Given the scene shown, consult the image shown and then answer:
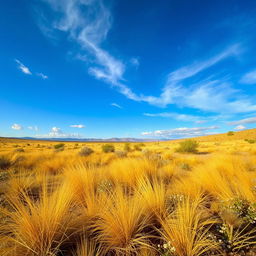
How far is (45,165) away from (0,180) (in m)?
1.60

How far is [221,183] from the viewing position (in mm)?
2406

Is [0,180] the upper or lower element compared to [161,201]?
lower

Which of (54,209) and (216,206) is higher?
(54,209)

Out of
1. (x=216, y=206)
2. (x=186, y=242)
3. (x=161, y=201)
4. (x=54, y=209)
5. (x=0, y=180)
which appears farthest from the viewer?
(x=0, y=180)

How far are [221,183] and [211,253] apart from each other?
1461 millimetres

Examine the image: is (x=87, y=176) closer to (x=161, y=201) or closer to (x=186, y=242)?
(x=161, y=201)

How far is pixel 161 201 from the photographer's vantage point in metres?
1.83

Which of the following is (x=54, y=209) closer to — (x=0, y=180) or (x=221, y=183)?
(x=221, y=183)

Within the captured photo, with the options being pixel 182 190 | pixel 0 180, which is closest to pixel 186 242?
pixel 182 190

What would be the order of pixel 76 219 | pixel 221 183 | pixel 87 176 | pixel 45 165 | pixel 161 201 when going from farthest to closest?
pixel 45 165 → pixel 87 176 → pixel 221 183 → pixel 161 201 → pixel 76 219

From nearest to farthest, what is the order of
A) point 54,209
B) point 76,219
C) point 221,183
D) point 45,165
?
point 54,209 → point 76,219 → point 221,183 → point 45,165

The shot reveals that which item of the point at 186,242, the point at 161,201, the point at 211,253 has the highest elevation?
the point at 161,201

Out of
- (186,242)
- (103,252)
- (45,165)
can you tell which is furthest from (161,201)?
(45,165)

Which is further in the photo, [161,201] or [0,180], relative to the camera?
[0,180]
